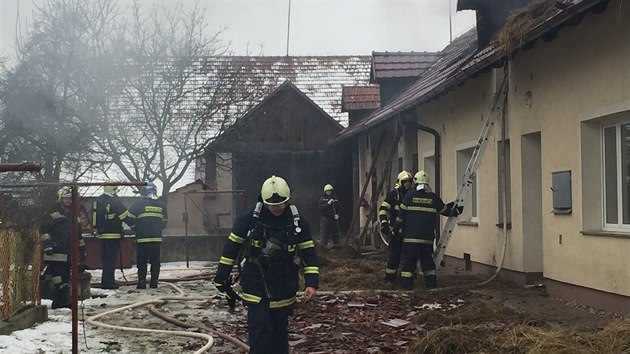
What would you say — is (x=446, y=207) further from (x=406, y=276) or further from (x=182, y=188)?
(x=182, y=188)

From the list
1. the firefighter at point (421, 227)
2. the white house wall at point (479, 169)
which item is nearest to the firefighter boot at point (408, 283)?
the firefighter at point (421, 227)

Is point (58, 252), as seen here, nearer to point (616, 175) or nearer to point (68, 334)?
point (68, 334)

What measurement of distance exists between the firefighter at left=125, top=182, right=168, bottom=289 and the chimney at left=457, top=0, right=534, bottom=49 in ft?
20.4

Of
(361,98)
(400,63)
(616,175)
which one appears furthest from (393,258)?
(361,98)

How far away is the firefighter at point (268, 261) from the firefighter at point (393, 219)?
5.86 meters

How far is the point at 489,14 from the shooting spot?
13609 mm

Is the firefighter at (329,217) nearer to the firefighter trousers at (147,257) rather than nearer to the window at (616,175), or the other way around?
the firefighter trousers at (147,257)

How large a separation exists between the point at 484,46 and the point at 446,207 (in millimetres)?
3638

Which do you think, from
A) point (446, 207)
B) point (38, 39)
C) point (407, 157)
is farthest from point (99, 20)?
point (446, 207)

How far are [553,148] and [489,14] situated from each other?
428 centimetres

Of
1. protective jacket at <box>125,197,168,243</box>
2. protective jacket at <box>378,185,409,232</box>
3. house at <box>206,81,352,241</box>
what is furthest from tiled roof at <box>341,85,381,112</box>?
protective jacket at <box>125,197,168,243</box>

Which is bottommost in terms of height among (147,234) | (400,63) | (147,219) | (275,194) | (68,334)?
(68,334)

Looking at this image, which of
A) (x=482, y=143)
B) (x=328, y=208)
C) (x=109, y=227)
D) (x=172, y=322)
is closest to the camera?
(x=172, y=322)

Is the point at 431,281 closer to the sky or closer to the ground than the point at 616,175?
closer to the ground
